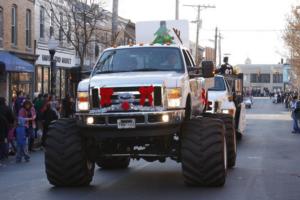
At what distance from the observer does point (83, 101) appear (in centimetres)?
1109

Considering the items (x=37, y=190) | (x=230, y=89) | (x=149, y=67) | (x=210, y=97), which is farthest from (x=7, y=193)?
(x=230, y=89)

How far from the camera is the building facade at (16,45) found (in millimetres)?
28938

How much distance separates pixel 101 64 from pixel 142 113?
2.17 meters

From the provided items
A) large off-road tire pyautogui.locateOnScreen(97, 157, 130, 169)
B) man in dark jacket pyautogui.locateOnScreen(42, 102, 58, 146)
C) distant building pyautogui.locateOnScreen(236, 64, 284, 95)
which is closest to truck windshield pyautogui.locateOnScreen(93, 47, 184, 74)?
large off-road tire pyautogui.locateOnScreen(97, 157, 130, 169)

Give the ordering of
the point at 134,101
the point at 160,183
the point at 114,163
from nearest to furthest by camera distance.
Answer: the point at 134,101 < the point at 160,183 < the point at 114,163

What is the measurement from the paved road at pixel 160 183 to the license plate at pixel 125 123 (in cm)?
113

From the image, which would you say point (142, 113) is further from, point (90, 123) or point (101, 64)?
point (101, 64)

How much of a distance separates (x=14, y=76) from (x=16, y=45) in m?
1.49

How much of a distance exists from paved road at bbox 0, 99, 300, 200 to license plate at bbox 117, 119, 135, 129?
3.70ft

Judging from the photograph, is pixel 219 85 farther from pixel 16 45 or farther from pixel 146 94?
pixel 16 45

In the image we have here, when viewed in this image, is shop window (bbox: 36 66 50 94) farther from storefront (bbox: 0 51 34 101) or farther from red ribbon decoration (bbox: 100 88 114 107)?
red ribbon decoration (bbox: 100 88 114 107)

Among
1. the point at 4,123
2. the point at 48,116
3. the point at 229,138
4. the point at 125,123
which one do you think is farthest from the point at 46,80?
the point at 125,123

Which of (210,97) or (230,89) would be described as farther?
(230,89)

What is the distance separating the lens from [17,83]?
31.8 m
